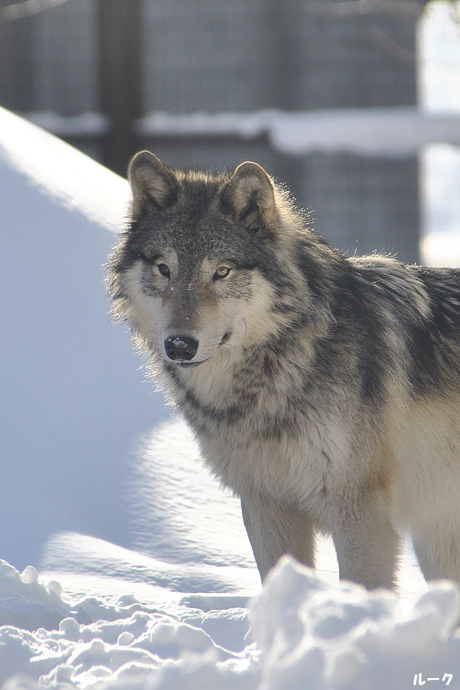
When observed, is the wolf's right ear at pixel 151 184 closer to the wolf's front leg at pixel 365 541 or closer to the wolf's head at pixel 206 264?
the wolf's head at pixel 206 264

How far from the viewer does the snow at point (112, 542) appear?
144 cm

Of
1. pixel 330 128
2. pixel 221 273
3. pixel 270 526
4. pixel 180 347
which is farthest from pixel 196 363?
pixel 330 128

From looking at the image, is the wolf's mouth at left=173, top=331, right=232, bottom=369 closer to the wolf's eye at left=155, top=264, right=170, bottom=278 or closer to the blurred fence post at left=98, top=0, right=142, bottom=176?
the wolf's eye at left=155, top=264, right=170, bottom=278

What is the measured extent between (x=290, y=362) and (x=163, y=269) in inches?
22.1

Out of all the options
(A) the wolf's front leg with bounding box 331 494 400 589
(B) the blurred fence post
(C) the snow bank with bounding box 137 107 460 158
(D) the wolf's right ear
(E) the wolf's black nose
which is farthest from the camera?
(C) the snow bank with bounding box 137 107 460 158

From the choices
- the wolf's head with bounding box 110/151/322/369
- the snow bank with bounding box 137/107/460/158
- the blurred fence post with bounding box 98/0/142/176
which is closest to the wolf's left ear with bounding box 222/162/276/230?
the wolf's head with bounding box 110/151/322/369

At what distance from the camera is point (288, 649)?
4.78 ft

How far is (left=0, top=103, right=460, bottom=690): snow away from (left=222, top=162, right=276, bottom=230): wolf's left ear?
1357mm

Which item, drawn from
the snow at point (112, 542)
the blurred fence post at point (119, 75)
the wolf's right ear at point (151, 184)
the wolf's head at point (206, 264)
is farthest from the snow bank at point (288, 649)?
the blurred fence post at point (119, 75)

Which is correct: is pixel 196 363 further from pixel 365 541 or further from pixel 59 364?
pixel 59 364

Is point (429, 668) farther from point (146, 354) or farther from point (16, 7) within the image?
point (16, 7)

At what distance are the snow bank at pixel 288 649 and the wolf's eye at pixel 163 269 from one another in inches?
46.2

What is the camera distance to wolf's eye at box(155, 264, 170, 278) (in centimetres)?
255

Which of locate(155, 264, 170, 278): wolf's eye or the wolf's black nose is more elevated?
locate(155, 264, 170, 278): wolf's eye
